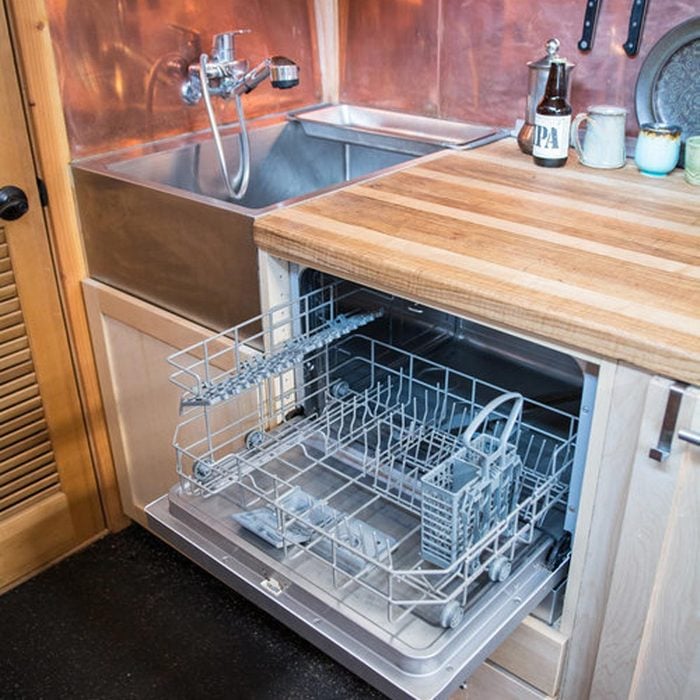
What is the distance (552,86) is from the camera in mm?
1494

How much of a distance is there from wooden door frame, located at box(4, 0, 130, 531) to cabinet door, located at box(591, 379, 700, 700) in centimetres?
122

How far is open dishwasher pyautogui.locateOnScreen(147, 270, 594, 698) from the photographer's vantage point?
3.07 ft

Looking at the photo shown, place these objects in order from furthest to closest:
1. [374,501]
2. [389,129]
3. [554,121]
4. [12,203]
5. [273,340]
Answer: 1. [389,129]
2. [12,203]
3. [554,121]
4. [273,340]
5. [374,501]

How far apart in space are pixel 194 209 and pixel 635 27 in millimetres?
874

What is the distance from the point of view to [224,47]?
1671 millimetres

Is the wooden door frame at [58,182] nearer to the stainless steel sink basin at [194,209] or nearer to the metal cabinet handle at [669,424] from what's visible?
the stainless steel sink basin at [194,209]

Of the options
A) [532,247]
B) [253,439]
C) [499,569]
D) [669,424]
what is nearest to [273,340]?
[253,439]

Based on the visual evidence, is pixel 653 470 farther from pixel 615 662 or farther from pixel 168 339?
pixel 168 339

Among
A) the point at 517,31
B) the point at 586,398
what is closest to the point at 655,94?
the point at 517,31

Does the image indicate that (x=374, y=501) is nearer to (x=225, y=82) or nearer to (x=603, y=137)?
(x=603, y=137)

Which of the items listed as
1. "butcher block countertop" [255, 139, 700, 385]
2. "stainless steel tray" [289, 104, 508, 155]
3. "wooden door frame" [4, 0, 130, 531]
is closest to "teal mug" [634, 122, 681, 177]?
"butcher block countertop" [255, 139, 700, 385]

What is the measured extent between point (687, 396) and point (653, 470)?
111 mm

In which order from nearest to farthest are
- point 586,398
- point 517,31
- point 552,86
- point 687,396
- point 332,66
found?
point 687,396
point 586,398
point 552,86
point 517,31
point 332,66

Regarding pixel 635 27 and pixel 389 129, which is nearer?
pixel 635 27
